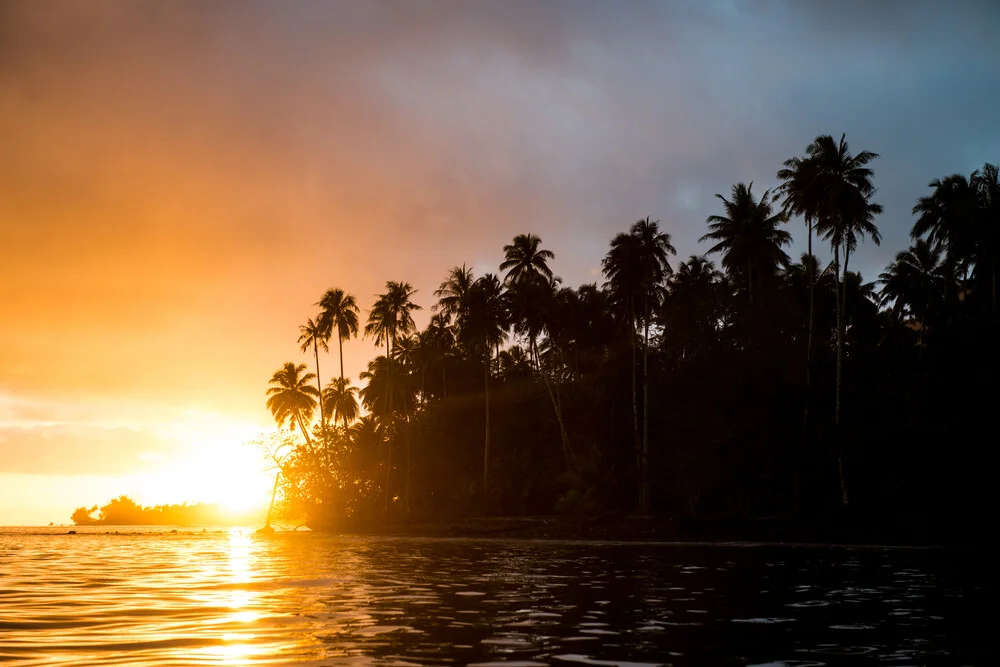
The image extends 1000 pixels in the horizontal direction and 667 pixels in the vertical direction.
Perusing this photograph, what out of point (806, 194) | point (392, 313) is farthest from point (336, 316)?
point (806, 194)

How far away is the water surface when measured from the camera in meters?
10.9

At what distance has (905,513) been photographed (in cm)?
5166

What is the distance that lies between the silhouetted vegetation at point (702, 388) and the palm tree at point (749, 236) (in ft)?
0.63

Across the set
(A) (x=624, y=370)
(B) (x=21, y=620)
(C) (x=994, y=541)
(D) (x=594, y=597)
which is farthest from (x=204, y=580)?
(A) (x=624, y=370)

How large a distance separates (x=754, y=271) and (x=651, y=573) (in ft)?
178

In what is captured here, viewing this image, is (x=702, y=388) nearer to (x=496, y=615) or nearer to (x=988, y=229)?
(x=988, y=229)

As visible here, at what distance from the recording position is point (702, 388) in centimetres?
6531

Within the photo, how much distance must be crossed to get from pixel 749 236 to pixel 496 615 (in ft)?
202

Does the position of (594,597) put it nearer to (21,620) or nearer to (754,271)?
(21,620)

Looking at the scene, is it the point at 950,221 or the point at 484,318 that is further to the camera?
the point at 484,318

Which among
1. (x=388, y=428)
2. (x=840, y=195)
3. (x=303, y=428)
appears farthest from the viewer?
(x=303, y=428)

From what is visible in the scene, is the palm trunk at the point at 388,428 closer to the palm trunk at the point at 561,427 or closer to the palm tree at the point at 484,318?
the palm tree at the point at 484,318

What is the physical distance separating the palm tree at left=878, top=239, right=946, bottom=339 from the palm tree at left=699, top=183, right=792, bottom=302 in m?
10.3

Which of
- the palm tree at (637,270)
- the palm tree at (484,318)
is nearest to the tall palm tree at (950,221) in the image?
the palm tree at (637,270)
